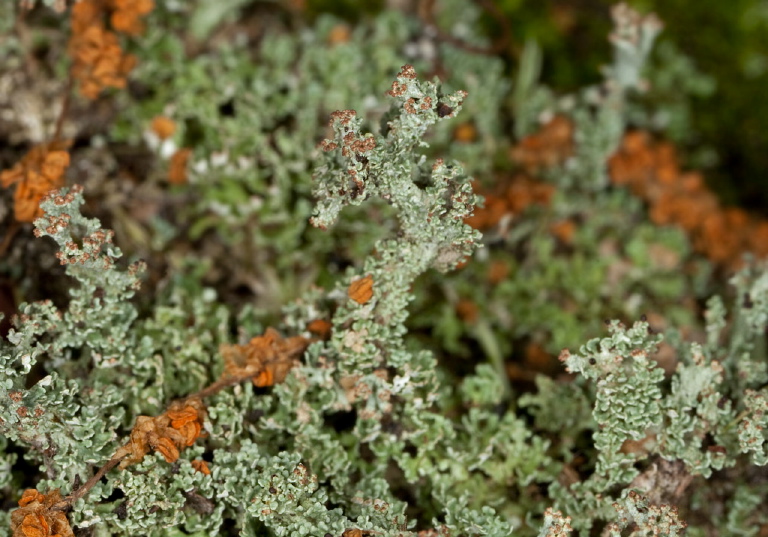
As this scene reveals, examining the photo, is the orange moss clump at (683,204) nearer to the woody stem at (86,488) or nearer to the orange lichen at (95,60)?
the orange lichen at (95,60)

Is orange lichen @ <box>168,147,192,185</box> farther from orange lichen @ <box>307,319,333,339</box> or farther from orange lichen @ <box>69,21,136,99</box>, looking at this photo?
orange lichen @ <box>307,319,333,339</box>

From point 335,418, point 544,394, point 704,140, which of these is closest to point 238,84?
point 335,418

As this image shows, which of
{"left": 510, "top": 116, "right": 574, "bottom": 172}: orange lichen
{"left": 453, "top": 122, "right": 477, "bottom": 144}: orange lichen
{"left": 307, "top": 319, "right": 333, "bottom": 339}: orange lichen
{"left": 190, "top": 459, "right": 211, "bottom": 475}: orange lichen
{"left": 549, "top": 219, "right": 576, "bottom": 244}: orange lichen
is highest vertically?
{"left": 510, "top": 116, "right": 574, "bottom": 172}: orange lichen

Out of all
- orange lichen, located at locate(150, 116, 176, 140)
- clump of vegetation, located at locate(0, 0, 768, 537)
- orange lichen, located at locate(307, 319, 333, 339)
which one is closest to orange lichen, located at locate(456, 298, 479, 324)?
clump of vegetation, located at locate(0, 0, 768, 537)

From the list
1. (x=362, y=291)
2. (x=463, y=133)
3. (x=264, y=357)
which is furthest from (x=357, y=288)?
(x=463, y=133)

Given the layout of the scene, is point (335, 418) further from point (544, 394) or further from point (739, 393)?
point (739, 393)

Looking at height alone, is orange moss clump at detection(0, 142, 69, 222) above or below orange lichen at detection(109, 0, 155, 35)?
below

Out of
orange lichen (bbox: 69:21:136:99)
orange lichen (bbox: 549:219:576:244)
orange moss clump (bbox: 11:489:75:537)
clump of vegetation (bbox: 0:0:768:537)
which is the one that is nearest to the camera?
orange moss clump (bbox: 11:489:75:537)

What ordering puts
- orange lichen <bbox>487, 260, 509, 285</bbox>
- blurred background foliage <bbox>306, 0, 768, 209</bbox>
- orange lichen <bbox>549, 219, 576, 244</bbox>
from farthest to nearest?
Result: blurred background foliage <bbox>306, 0, 768, 209</bbox>, orange lichen <bbox>549, 219, 576, 244</bbox>, orange lichen <bbox>487, 260, 509, 285</bbox>

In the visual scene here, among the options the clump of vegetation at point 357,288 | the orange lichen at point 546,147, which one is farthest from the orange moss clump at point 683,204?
the orange lichen at point 546,147
